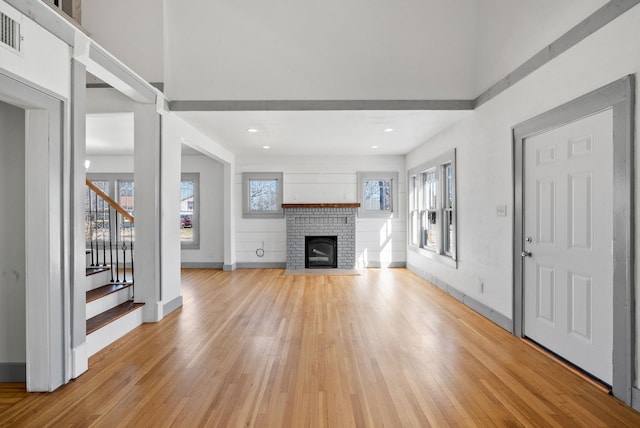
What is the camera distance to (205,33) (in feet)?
13.6

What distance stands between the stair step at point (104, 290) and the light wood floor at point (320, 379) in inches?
21.1

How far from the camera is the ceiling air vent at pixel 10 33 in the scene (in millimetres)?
1980

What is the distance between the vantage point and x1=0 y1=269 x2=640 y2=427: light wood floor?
80.1 inches

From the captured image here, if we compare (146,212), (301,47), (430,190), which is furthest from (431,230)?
(146,212)

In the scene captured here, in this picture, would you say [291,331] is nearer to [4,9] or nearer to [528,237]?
[528,237]

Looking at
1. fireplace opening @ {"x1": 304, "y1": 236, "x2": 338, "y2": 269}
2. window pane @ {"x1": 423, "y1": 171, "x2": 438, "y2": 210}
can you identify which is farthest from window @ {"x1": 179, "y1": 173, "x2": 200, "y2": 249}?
window pane @ {"x1": 423, "y1": 171, "x2": 438, "y2": 210}

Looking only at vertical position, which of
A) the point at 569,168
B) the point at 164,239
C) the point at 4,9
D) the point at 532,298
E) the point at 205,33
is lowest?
the point at 532,298

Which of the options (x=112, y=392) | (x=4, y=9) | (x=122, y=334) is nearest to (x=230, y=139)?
(x=122, y=334)

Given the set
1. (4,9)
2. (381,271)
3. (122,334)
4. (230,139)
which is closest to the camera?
(4,9)

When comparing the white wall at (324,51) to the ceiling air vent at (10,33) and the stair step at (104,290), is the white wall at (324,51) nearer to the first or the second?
the ceiling air vent at (10,33)

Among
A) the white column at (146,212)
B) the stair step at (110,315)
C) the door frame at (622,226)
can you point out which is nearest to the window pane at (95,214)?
the white column at (146,212)

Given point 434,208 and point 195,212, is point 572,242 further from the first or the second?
point 195,212

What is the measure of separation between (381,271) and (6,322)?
5.94m

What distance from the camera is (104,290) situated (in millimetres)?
3799
